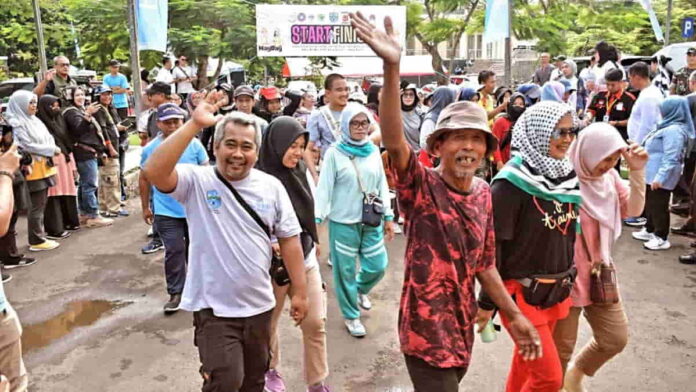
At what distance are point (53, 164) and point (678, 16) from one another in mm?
28974

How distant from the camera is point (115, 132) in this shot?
29.8 feet

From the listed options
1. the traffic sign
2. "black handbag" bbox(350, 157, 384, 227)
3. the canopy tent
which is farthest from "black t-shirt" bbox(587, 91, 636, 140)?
the canopy tent

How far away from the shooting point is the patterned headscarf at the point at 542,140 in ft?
9.93

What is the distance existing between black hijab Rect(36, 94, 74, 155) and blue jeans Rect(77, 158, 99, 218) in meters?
0.28

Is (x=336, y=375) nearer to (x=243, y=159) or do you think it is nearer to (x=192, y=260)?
(x=192, y=260)

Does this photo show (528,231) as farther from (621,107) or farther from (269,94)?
(621,107)

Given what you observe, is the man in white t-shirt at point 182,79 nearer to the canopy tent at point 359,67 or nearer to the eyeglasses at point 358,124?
the eyeglasses at point 358,124

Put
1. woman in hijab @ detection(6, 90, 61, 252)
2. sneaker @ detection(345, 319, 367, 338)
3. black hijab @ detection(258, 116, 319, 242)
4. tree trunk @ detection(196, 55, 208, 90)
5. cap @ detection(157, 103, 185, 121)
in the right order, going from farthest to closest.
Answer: tree trunk @ detection(196, 55, 208, 90), woman in hijab @ detection(6, 90, 61, 252), cap @ detection(157, 103, 185, 121), sneaker @ detection(345, 319, 367, 338), black hijab @ detection(258, 116, 319, 242)

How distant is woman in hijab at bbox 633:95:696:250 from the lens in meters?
6.82

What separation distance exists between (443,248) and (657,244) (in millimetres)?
5580

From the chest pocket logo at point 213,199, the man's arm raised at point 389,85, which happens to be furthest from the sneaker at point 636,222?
the chest pocket logo at point 213,199

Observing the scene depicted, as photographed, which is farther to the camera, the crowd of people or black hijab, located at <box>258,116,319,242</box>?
black hijab, located at <box>258,116,319,242</box>

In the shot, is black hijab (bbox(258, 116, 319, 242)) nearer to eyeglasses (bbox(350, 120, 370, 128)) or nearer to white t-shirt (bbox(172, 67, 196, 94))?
eyeglasses (bbox(350, 120, 370, 128))

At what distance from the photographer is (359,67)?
107 feet
